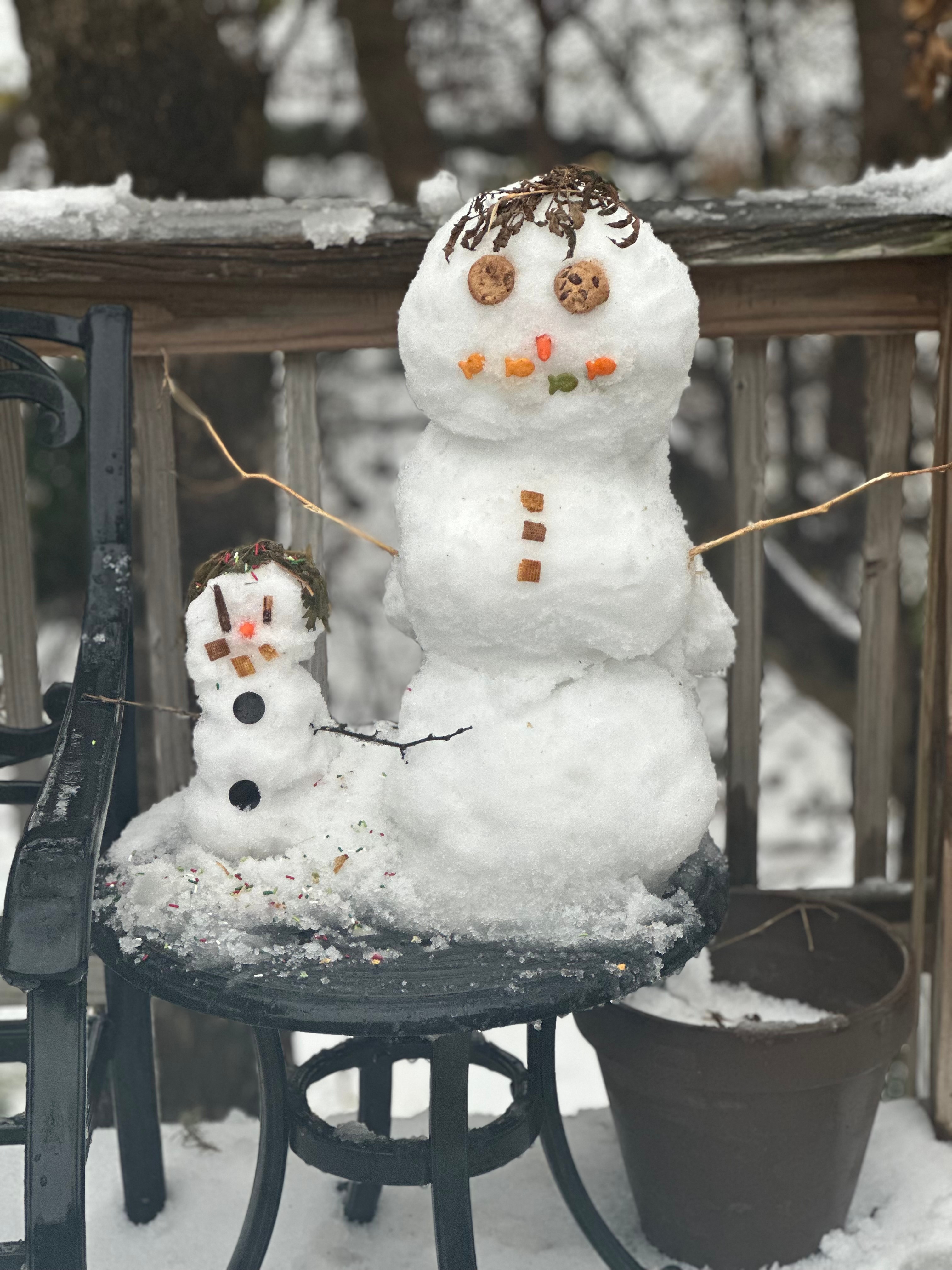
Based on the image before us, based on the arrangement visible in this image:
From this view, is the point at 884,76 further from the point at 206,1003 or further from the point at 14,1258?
the point at 14,1258

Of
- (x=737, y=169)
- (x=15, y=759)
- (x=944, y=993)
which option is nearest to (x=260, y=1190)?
(x=15, y=759)

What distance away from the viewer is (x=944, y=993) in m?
1.91

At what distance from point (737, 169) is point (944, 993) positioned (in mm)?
3775

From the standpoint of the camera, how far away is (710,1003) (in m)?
1.88

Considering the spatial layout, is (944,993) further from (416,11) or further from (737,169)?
(416,11)

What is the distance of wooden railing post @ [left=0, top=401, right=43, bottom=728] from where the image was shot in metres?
1.94

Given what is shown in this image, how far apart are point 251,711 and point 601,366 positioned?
1.83ft

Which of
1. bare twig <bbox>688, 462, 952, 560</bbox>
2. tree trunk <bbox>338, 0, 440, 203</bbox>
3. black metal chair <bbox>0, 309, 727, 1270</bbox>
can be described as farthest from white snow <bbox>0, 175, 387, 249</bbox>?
tree trunk <bbox>338, 0, 440, 203</bbox>

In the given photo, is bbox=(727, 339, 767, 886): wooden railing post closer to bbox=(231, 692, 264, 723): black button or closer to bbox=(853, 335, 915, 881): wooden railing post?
bbox=(853, 335, 915, 881): wooden railing post

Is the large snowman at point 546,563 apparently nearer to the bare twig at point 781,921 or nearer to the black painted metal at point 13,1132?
the black painted metal at point 13,1132

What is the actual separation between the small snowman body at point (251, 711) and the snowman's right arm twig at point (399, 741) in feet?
0.09

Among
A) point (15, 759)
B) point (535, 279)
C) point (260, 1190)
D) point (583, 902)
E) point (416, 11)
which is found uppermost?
point (416, 11)

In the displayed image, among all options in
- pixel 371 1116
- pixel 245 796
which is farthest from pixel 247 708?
pixel 371 1116

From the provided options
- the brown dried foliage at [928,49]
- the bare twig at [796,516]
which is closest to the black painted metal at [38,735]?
the bare twig at [796,516]
